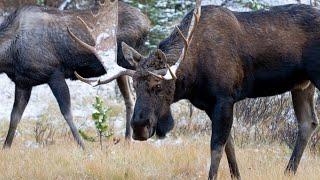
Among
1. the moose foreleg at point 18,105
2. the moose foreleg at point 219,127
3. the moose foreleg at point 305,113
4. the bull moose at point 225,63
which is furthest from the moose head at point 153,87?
the moose foreleg at point 18,105

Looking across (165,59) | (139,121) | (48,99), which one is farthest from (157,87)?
(48,99)

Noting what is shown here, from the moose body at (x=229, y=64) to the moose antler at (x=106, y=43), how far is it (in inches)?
6.8

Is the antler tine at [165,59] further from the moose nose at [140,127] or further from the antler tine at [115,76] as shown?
the moose nose at [140,127]

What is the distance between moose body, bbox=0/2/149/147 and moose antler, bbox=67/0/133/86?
1.07 meters

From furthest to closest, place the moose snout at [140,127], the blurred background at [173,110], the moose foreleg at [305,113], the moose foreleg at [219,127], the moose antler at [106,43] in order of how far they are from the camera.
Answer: the blurred background at [173,110]
the moose foreleg at [305,113]
the moose foreleg at [219,127]
the moose antler at [106,43]
the moose snout at [140,127]

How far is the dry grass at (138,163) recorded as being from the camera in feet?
25.4

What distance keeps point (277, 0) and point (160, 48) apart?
10444 mm

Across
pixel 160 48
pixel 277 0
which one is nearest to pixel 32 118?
pixel 277 0

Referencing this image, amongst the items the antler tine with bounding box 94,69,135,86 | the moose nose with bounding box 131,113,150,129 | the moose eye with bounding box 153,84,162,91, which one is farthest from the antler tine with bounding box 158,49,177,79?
the moose nose with bounding box 131,113,150,129

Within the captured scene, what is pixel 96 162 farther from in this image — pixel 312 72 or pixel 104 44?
pixel 312 72

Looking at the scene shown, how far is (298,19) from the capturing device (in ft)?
25.2

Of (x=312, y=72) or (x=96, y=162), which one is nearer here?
(x=312, y=72)

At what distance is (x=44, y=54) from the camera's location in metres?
10.4

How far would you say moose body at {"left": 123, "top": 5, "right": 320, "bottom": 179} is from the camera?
7.02 m
